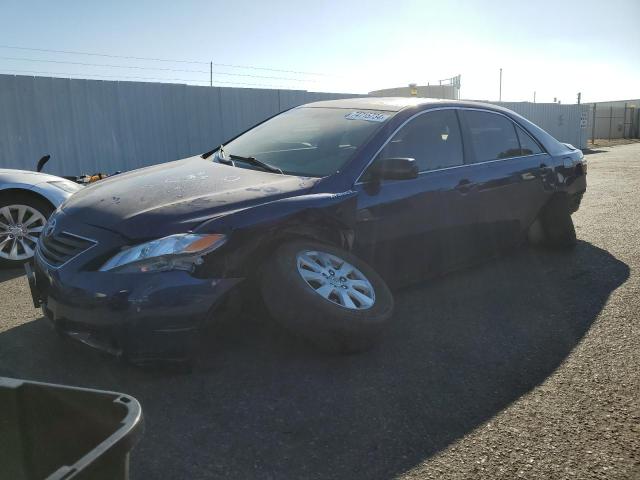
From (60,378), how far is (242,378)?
36.8 inches

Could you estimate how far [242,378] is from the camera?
9.41 ft

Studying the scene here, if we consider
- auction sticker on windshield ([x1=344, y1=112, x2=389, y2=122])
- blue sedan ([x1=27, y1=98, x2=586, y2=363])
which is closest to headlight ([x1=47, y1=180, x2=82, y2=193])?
blue sedan ([x1=27, y1=98, x2=586, y2=363])

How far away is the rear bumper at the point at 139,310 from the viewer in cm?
260

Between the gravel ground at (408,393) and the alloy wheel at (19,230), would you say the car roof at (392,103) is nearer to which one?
the gravel ground at (408,393)

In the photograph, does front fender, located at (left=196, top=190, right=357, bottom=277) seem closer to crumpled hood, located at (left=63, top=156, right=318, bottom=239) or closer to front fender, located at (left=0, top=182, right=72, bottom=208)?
crumpled hood, located at (left=63, top=156, right=318, bottom=239)

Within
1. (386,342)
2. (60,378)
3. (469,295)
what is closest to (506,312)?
(469,295)

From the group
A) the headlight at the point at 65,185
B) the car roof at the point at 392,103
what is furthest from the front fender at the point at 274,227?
the headlight at the point at 65,185

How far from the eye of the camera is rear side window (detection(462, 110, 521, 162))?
14.7 ft


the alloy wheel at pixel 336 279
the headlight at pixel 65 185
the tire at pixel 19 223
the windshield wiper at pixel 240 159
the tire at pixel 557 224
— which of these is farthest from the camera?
the headlight at pixel 65 185

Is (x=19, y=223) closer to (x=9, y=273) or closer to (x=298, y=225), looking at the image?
(x=9, y=273)

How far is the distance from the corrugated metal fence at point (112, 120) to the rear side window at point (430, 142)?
9113 mm

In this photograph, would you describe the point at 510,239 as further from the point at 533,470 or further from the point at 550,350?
the point at 533,470

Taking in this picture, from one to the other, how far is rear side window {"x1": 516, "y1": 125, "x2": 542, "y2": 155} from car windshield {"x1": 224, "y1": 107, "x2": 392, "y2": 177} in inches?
65.8

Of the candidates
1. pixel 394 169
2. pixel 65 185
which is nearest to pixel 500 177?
pixel 394 169
